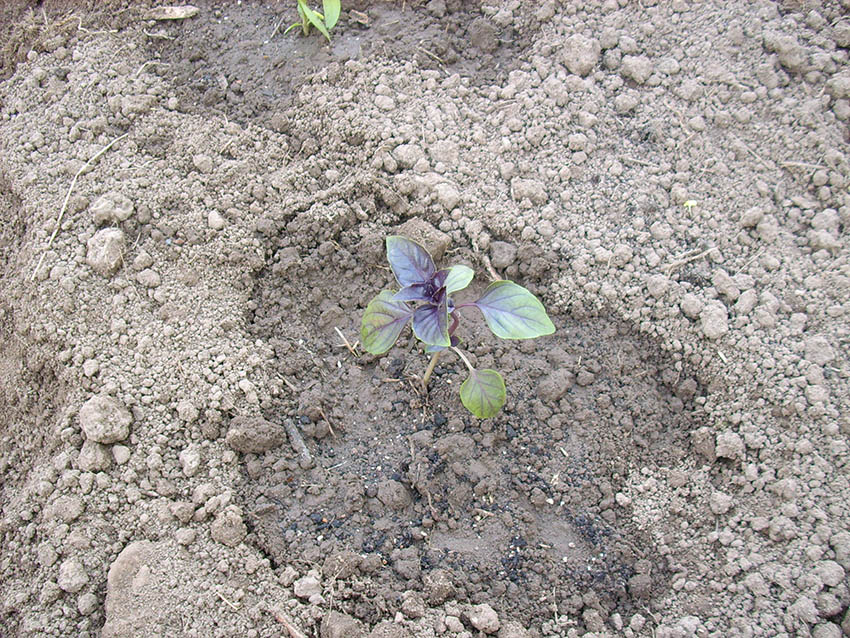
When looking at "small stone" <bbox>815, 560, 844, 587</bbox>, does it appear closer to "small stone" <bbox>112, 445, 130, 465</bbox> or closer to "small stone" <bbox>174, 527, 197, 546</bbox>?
"small stone" <bbox>174, 527, 197, 546</bbox>

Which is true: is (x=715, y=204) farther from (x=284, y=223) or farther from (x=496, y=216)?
(x=284, y=223)

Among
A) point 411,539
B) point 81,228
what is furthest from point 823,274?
point 81,228

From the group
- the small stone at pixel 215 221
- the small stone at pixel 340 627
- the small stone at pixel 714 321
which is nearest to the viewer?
the small stone at pixel 340 627

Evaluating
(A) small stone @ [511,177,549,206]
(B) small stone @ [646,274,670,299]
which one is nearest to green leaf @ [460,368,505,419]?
(B) small stone @ [646,274,670,299]

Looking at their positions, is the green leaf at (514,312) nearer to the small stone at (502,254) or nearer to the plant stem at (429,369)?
the plant stem at (429,369)

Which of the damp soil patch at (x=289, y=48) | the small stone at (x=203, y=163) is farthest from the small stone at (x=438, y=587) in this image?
the damp soil patch at (x=289, y=48)

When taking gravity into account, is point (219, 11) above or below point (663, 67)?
above
